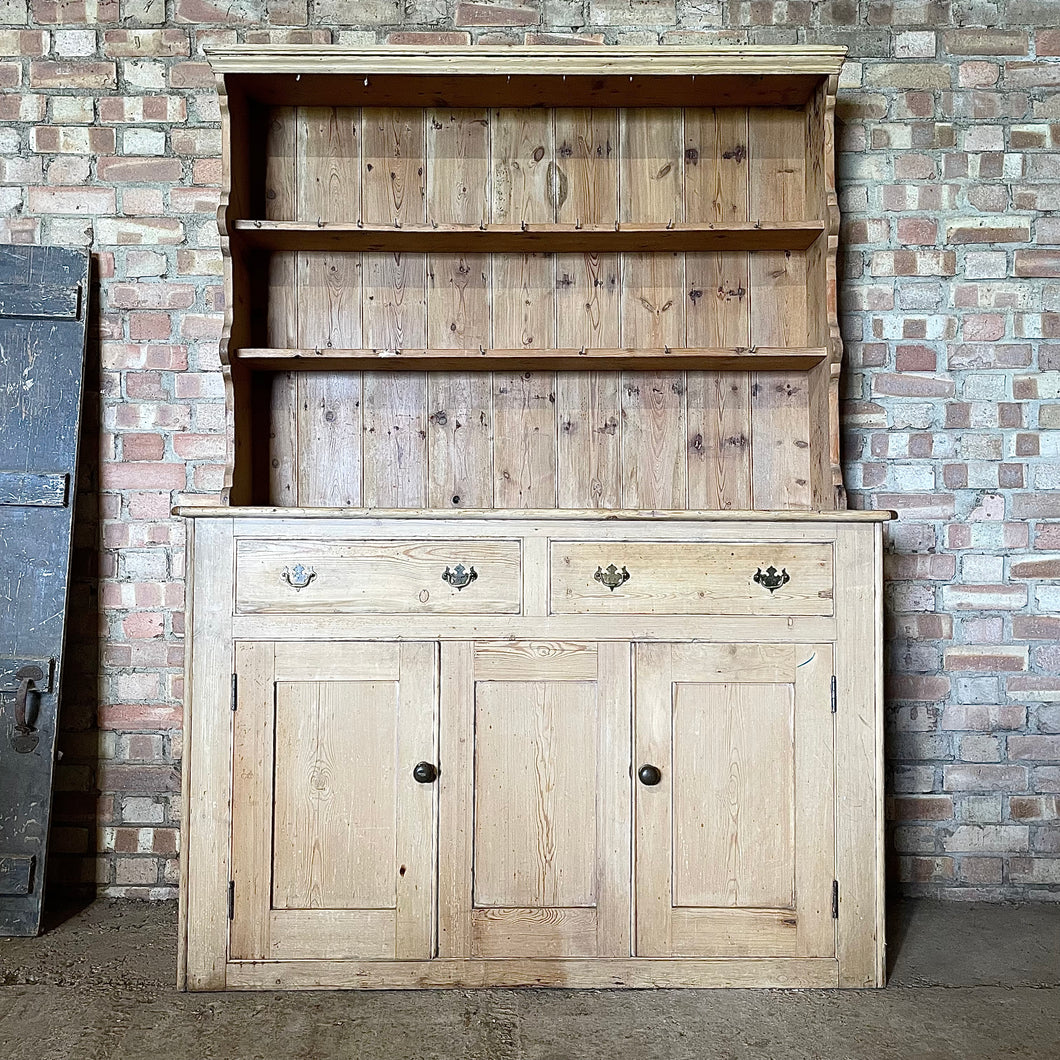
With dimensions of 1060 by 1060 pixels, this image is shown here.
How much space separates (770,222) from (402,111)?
1.00 metres

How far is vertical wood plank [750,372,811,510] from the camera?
7.96 feet

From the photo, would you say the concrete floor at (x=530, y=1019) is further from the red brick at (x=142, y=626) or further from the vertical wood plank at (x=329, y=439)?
the vertical wood plank at (x=329, y=439)

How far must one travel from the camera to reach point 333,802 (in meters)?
1.97

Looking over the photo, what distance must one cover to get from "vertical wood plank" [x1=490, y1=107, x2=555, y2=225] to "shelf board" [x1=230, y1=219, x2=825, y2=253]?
117 mm

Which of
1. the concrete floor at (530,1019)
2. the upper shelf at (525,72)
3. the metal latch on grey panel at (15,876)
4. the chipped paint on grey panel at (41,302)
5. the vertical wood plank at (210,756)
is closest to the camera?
the concrete floor at (530,1019)

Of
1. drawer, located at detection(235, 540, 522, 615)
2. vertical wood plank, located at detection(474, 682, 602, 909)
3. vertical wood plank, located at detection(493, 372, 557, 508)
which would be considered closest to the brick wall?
drawer, located at detection(235, 540, 522, 615)

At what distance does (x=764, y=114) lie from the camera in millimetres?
2434

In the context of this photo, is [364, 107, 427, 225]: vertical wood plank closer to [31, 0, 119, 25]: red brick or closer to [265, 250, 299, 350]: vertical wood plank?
[265, 250, 299, 350]: vertical wood plank

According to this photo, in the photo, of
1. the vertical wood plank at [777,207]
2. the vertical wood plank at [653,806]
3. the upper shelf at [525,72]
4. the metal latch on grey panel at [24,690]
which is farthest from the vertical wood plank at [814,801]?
the metal latch on grey panel at [24,690]

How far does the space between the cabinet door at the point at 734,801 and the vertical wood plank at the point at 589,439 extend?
59 cm

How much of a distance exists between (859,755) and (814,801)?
138mm

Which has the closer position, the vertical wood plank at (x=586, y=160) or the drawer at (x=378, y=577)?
the drawer at (x=378, y=577)

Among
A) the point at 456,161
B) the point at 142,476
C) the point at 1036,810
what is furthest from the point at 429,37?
the point at 1036,810

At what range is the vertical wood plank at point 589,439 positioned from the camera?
2438mm
